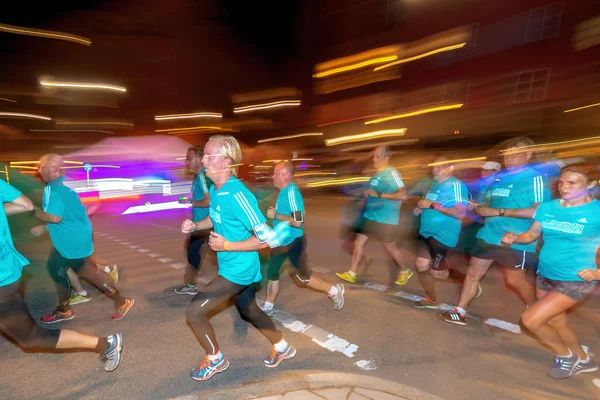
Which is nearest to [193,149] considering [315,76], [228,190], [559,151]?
[228,190]

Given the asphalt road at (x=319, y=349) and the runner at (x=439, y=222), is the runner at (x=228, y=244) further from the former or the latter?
the runner at (x=439, y=222)

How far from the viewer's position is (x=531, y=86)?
16922 millimetres

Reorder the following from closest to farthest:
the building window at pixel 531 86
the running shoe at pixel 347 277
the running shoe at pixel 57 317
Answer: the running shoe at pixel 57 317 → the running shoe at pixel 347 277 → the building window at pixel 531 86

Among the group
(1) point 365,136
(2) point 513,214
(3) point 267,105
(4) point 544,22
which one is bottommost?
(2) point 513,214

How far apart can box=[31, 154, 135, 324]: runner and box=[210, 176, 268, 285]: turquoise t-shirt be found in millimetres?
2086

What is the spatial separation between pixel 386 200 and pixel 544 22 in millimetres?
17935

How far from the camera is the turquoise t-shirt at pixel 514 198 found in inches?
133

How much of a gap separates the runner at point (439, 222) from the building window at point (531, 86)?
53.5 feet

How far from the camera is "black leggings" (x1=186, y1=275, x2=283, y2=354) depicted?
268 centimetres

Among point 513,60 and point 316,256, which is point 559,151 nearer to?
point 513,60

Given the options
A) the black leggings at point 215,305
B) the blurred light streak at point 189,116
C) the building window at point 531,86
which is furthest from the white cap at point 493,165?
the blurred light streak at point 189,116

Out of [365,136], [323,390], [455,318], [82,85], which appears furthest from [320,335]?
[82,85]

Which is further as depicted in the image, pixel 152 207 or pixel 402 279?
pixel 152 207

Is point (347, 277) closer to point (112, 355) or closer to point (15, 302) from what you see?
point (112, 355)
